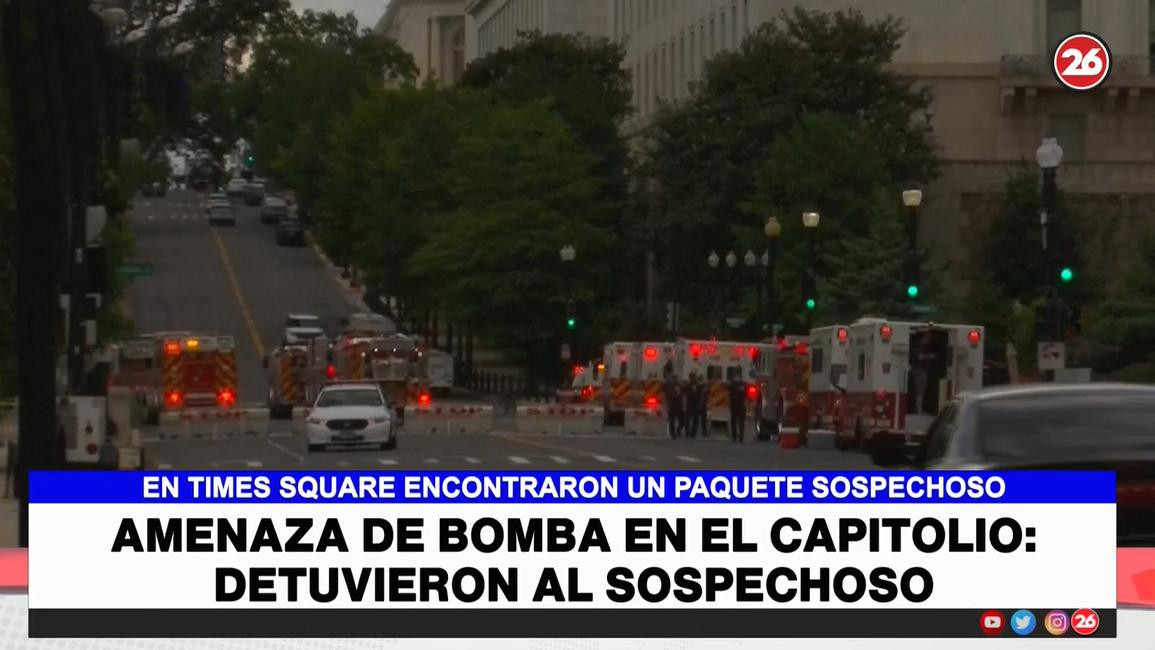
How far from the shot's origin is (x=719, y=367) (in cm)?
5972

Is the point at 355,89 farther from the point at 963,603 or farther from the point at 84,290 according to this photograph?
the point at 963,603

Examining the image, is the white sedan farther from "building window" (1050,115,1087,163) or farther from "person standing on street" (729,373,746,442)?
"building window" (1050,115,1087,163)

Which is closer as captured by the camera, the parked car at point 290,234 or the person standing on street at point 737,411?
the person standing on street at point 737,411

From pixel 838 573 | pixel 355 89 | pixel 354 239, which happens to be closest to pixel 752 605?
pixel 838 573

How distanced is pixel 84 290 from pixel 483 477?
83.4 feet

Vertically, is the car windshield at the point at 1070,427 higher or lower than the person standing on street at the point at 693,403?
higher

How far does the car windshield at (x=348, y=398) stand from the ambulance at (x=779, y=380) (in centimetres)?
904

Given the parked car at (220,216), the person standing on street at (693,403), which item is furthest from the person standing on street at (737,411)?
the parked car at (220,216)

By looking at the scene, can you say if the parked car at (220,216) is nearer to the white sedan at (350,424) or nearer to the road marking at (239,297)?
the road marking at (239,297)

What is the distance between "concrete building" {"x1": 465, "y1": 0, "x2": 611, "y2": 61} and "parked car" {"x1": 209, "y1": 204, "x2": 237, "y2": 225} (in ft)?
66.7

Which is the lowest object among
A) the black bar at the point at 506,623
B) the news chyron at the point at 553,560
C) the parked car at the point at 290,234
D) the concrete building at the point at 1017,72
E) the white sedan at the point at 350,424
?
the white sedan at the point at 350,424

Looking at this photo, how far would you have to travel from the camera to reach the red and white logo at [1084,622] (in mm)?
5105

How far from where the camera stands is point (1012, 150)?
91.6m

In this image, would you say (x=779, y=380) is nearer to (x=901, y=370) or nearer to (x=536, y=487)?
(x=901, y=370)
